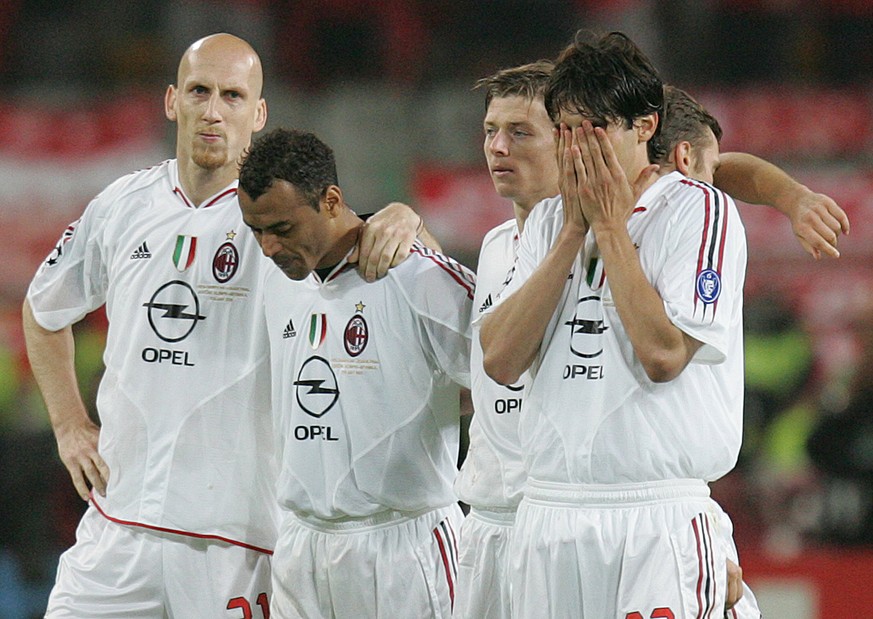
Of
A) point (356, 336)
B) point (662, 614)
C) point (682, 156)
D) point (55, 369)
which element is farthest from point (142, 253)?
point (662, 614)

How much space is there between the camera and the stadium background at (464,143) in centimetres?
780

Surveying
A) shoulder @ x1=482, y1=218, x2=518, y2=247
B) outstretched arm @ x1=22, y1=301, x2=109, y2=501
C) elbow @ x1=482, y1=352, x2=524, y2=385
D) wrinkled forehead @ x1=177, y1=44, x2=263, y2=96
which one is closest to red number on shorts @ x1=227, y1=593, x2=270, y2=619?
outstretched arm @ x1=22, y1=301, x2=109, y2=501

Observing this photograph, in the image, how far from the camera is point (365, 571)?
4.02m

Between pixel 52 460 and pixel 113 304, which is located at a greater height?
pixel 113 304

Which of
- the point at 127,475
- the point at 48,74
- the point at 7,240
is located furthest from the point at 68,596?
the point at 48,74

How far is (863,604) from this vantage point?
653cm

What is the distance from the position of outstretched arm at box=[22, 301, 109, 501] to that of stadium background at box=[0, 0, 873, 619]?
2896 millimetres

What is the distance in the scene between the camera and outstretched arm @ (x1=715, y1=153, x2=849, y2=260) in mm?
3539

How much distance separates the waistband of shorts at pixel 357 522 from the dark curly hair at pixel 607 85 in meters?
1.44

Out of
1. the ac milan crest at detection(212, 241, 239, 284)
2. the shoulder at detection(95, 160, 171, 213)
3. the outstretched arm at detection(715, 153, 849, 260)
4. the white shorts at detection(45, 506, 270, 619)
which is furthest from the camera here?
the shoulder at detection(95, 160, 171, 213)

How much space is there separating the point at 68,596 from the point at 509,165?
191 cm

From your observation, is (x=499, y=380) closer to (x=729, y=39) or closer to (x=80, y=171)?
(x=80, y=171)

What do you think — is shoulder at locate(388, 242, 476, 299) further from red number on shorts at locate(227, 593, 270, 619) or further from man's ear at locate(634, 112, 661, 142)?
red number on shorts at locate(227, 593, 270, 619)

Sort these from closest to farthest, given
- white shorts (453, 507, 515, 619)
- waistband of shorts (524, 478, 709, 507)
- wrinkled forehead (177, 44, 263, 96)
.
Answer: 1. waistband of shorts (524, 478, 709, 507)
2. white shorts (453, 507, 515, 619)
3. wrinkled forehead (177, 44, 263, 96)
